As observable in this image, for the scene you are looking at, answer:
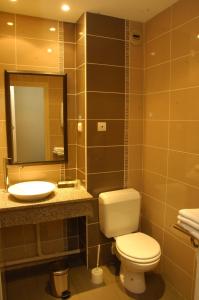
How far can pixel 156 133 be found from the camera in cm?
235

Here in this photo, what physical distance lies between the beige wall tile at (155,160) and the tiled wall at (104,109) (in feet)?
0.86

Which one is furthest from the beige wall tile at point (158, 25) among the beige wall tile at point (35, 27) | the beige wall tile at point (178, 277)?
the beige wall tile at point (178, 277)

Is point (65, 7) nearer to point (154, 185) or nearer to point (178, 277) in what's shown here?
point (154, 185)

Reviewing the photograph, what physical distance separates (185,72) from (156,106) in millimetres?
451

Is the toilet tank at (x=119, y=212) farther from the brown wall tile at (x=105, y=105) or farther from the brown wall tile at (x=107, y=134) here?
the brown wall tile at (x=105, y=105)

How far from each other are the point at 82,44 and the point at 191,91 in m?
1.09

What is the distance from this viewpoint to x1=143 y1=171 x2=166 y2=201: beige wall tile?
7.53 feet

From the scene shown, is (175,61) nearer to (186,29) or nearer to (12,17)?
(186,29)

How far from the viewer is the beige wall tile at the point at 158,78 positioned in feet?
7.13

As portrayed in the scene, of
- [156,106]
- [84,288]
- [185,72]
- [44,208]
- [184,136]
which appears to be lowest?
[84,288]

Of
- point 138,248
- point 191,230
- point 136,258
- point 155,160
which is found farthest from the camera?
point 155,160

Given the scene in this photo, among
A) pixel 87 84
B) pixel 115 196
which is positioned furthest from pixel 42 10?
pixel 115 196

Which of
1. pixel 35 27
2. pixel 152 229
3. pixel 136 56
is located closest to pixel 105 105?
pixel 136 56

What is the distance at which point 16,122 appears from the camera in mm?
2273
